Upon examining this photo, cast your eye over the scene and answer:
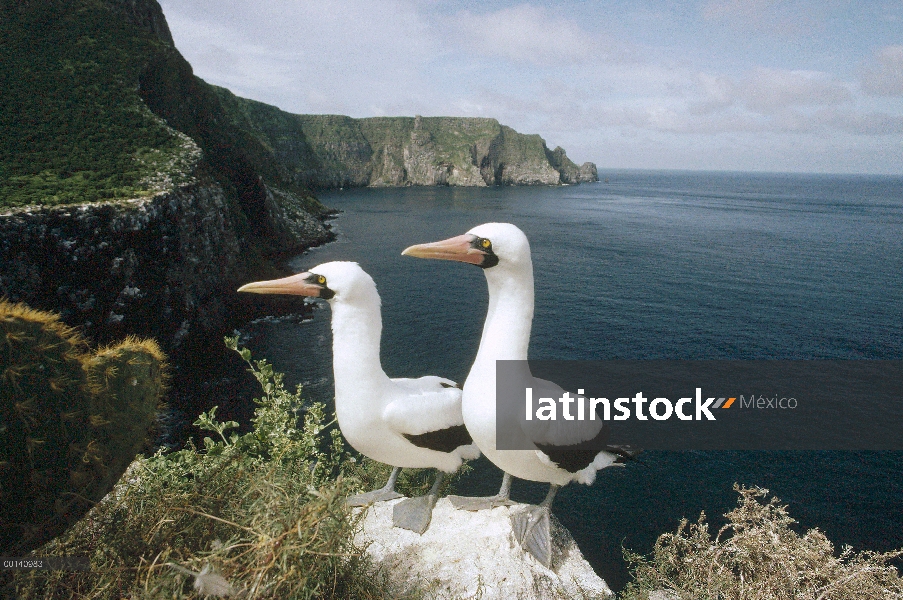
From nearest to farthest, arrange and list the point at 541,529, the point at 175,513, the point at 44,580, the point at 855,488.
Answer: the point at 44,580
the point at 175,513
the point at 541,529
the point at 855,488

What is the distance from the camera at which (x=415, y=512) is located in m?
6.58

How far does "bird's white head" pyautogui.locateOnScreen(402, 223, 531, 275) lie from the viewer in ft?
15.7

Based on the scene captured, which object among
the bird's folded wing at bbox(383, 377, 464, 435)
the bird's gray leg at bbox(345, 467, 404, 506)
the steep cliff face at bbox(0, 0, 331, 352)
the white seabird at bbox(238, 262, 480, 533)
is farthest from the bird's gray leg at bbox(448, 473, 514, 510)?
the steep cliff face at bbox(0, 0, 331, 352)

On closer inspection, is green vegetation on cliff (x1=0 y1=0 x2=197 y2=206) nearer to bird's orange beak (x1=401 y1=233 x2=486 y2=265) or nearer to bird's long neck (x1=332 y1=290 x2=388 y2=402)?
bird's long neck (x1=332 y1=290 x2=388 y2=402)

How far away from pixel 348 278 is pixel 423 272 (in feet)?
179

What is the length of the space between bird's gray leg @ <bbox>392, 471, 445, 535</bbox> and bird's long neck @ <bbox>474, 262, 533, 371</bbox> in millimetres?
2583

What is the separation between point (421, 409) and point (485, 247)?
2.20 meters

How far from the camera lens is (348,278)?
527cm

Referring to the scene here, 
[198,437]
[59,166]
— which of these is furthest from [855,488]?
[59,166]

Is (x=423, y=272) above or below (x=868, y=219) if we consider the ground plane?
below

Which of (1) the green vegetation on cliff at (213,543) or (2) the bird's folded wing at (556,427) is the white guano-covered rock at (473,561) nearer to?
(1) the green vegetation on cliff at (213,543)

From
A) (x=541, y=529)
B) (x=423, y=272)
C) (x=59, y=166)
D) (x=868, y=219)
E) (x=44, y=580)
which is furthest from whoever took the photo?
(x=868, y=219)

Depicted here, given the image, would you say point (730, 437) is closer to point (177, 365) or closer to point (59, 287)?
point (177, 365)

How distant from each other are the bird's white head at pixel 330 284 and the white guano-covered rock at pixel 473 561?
2581 millimetres
